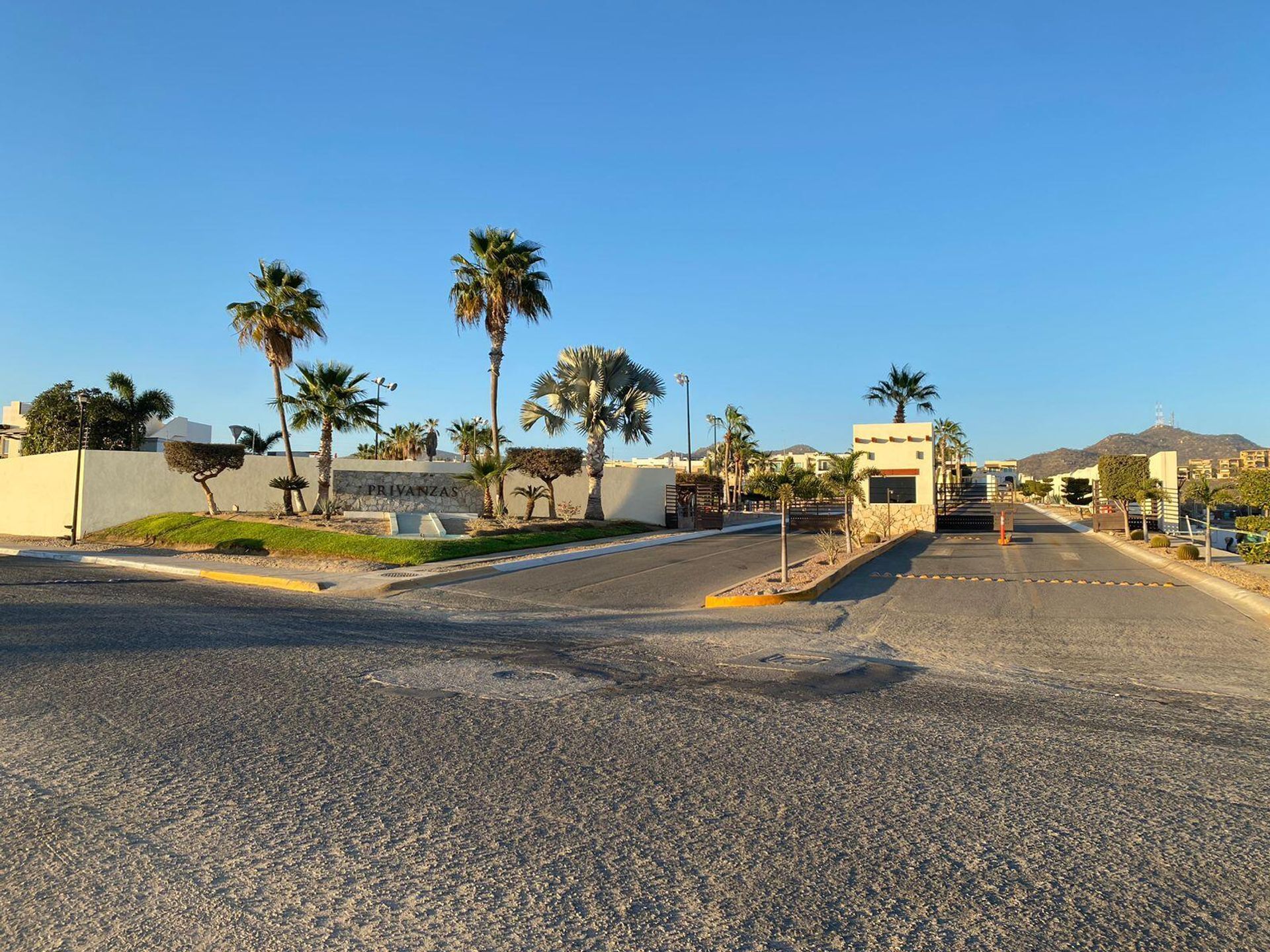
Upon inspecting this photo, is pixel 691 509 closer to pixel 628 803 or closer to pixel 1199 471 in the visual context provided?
pixel 1199 471

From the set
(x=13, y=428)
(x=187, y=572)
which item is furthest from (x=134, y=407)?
(x=187, y=572)

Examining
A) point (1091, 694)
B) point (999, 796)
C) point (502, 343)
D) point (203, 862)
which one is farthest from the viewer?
point (502, 343)

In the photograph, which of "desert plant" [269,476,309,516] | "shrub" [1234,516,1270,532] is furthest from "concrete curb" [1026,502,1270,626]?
"desert plant" [269,476,309,516]

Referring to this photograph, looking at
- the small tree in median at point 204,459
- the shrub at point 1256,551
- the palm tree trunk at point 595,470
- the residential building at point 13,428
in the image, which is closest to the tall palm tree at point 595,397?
the palm tree trunk at point 595,470

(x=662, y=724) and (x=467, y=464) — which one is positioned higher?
(x=467, y=464)

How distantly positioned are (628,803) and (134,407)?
57.7 meters

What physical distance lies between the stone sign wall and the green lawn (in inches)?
235

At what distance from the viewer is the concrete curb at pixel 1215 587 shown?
12891 mm

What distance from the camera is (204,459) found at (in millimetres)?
31094

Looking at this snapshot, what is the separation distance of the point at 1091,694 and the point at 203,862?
6968mm

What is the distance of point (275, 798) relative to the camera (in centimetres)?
459

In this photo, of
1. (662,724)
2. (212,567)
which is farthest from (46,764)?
(212,567)

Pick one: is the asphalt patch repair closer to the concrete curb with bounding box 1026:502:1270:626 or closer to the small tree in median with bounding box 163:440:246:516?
the concrete curb with bounding box 1026:502:1270:626

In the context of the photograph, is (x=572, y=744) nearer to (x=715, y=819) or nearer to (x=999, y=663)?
(x=715, y=819)
